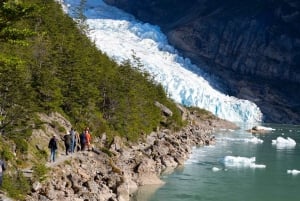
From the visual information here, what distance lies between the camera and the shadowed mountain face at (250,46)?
12431cm

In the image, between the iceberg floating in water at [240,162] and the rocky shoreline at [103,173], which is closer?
the rocky shoreline at [103,173]

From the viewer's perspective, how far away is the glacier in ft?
332

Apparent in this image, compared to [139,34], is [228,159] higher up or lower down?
lower down

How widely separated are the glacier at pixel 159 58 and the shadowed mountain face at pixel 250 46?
7827 mm

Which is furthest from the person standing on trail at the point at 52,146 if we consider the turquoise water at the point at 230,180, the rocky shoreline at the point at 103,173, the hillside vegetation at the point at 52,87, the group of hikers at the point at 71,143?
the turquoise water at the point at 230,180

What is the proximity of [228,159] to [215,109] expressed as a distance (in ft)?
216

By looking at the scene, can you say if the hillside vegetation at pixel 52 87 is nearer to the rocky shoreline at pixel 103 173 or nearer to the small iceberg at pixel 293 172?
the rocky shoreline at pixel 103 173

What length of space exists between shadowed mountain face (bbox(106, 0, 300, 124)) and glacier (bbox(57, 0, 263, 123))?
7827 mm

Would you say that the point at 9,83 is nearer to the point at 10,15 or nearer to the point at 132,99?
the point at 10,15

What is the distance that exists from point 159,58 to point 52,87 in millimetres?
91828

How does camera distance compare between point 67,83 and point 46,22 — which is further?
point 46,22

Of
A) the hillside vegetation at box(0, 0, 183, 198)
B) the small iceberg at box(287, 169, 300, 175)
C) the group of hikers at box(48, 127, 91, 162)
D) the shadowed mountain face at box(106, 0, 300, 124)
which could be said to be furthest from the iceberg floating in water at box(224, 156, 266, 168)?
the shadowed mountain face at box(106, 0, 300, 124)

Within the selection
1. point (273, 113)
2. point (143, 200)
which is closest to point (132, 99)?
point (143, 200)

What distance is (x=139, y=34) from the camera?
125 metres
